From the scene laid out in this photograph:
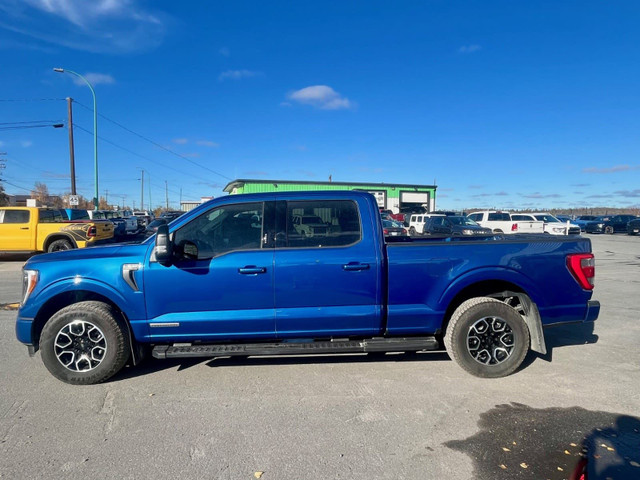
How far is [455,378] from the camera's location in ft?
13.1

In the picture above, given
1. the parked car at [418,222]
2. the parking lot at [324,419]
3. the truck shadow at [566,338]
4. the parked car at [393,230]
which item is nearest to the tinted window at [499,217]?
the parked car at [418,222]

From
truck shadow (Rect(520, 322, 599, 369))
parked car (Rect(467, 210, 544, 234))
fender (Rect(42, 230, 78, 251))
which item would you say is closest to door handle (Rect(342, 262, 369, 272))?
truck shadow (Rect(520, 322, 599, 369))

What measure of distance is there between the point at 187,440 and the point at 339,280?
186 centimetres

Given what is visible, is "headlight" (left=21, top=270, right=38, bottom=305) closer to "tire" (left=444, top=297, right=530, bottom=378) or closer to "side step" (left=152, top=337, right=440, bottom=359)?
"side step" (left=152, top=337, right=440, bottom=359)

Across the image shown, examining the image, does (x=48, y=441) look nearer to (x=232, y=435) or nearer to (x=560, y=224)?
(x=232, y=435)

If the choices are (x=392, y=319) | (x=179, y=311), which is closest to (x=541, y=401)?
(x=392, y=319)

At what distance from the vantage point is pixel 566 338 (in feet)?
17.3

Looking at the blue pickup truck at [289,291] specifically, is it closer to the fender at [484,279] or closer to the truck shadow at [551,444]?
the fender at [484,279]

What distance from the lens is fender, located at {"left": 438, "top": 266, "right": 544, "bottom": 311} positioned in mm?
3955

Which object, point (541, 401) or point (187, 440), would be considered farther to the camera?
point (541, 401)

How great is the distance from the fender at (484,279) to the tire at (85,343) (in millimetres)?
3254

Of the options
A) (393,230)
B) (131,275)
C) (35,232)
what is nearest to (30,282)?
(131,275)

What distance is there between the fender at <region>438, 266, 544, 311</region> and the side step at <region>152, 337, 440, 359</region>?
488 mm

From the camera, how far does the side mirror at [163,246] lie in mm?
3561
